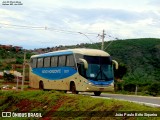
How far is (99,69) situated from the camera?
26.5 meters

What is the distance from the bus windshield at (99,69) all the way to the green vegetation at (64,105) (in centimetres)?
431

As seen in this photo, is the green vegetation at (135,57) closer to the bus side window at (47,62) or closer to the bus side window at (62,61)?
the bus side window at (47,62)

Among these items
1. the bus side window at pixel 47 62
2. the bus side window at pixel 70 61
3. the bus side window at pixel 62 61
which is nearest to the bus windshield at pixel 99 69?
the bus side window at pixel 70 61

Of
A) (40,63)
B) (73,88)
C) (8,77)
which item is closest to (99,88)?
(73,88)

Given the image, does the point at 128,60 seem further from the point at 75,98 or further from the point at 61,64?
the point at 75,98

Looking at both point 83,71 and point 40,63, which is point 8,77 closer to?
point 40,63

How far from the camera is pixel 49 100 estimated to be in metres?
21.0

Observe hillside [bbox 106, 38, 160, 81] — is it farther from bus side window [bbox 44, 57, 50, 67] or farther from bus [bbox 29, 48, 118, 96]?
bus [bbox 29, 48, 118, 96]

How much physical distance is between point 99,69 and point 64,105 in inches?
313

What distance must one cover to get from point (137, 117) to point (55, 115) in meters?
5.70

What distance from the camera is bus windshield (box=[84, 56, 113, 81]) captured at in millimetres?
26172

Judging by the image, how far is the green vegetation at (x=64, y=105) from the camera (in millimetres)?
14906

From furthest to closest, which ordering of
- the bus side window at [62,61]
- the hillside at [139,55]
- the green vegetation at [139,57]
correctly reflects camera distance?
the hillside at [139,55], the green vegetation at [139,57], the bus side window at [62,61]

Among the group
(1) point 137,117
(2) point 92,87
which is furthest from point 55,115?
(2) point 92,87
